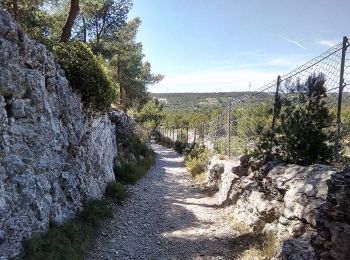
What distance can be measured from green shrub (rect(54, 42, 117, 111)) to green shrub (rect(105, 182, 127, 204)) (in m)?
2.28

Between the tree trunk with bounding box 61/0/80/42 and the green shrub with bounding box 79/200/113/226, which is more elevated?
the tree trunk with bounding box 61/0/80/42

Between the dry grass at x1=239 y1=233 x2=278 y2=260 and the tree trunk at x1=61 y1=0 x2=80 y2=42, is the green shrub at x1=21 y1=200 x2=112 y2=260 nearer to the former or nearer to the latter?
the dry grass at x1=239 y1=233 x2=278 y2=260

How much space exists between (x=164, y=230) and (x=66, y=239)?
8.96 feet

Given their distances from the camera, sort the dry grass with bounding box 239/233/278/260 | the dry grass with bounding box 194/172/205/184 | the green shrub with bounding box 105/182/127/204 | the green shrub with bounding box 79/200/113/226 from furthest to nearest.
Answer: the dry grass with bounding box 194/172/205/184 < the green shrub with bounding box 105/182/127/204 < the green shrub with bounding box 79/200/113/226 < the dry grass with bounding box 239/233/278/260

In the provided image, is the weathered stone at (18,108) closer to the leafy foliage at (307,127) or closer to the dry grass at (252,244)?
the dry grass at (252,244)

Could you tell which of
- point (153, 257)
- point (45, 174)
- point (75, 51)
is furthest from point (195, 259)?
point (75, 51)

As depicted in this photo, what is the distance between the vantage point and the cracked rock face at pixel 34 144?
5547mm

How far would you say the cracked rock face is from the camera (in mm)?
5547

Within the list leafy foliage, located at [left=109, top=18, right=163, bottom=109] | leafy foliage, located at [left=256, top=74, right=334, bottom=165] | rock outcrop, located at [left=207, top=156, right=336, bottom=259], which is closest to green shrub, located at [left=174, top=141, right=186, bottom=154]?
Answer: leafy foliage, located at [left=109, top=18, right=163, bottom=109]

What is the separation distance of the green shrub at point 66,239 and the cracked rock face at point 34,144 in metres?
0.17

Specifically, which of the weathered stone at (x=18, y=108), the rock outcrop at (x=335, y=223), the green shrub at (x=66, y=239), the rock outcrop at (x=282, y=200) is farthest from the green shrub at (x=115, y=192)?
the rock outcrop at (x=335, y=223)

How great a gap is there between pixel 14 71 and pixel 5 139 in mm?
1281

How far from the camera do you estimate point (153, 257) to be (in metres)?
6.71

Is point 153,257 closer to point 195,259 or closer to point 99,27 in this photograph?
point 195,259
